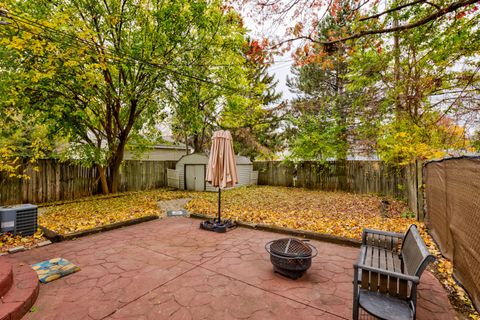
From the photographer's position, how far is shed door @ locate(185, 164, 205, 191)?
13.4 m

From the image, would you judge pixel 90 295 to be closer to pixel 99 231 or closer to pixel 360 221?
pixel 99 231

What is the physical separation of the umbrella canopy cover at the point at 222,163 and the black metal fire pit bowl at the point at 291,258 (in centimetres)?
221

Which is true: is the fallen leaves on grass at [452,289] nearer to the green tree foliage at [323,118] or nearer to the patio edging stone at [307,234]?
the patio edging stone at [307,234]

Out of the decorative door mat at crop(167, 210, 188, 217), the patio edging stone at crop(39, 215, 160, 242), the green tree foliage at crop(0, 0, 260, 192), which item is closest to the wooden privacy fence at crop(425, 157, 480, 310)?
the decorative door mat at crop(167, 210, 188, 217)

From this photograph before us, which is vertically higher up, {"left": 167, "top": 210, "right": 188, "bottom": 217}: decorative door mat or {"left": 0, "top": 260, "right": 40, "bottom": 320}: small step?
{"left": 0, "top": 260, "right": 40, "bottom": 320}: small step

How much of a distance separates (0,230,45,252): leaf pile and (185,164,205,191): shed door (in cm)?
864

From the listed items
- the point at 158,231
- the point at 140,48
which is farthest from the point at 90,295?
the point at 140,48

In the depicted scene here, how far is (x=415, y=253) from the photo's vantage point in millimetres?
2393

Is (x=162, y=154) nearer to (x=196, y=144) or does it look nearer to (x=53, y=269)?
(x=196, y=144)

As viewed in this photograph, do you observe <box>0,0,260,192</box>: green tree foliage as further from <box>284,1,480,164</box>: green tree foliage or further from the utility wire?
<box>284,1,480,164</box>: green tree foliage

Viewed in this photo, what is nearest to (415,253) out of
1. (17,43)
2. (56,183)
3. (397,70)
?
(397,70)

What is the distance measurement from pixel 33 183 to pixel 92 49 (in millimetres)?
5741

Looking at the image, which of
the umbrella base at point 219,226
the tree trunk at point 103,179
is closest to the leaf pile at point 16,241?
the umbrella base at point 219,226

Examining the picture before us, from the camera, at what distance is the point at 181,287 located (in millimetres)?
3111
